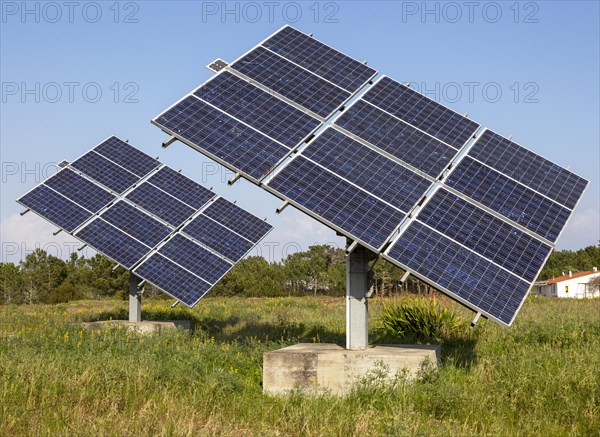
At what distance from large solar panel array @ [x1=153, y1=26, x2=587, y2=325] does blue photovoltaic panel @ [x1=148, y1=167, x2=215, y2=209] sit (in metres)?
8.39

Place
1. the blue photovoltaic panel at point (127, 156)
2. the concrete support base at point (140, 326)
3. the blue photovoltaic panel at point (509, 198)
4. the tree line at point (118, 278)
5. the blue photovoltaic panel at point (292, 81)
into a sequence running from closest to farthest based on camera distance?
the blue photovoltaic panel at point (509, 198) → the blue photovoltaic panel at point (292, 81) → the concrete support base at point (140, 326) → the blue photovoltaic panel at point (127, 156) → the tree line at point (118, 278)

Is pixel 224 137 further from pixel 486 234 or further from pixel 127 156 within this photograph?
pixel 127 156

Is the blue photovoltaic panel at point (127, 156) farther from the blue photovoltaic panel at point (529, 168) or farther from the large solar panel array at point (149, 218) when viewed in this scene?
the blue photovoltaic panel at point (529, 168)

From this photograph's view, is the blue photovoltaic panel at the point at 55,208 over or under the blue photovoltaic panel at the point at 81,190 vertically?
under

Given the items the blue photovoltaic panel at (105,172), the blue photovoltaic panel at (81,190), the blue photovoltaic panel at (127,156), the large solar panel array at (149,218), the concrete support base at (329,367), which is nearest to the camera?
the concrete support base at (329,367)

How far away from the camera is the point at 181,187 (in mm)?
23406

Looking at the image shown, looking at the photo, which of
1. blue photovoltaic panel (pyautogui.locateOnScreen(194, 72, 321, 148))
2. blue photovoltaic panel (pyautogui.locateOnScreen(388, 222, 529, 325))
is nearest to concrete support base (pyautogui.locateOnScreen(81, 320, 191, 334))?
blue photovoltaic panel (pyautogui.locateOnScreen(194, 72, 321, 148))

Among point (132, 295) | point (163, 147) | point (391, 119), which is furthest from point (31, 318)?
point (391, 119)

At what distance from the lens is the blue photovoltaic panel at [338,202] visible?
11.7 meters

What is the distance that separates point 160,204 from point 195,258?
296 cm

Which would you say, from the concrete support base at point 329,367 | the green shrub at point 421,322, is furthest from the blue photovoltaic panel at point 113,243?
the concrete support base at point 329,367

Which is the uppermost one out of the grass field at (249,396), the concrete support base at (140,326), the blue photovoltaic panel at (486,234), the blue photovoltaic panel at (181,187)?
the blue photovoltaic panel at (181,187)

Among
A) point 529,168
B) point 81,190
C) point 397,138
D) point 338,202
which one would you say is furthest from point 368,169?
point 81,190

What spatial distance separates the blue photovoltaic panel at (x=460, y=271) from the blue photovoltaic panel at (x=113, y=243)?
10.5 m
